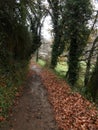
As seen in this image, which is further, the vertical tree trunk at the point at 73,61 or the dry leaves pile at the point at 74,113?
the vertical tree trunk at the point at 73,61

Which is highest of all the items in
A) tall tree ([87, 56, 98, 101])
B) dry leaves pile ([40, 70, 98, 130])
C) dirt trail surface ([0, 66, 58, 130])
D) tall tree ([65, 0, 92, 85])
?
tall tree ([65, 0, 92, 85])

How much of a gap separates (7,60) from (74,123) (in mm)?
6685

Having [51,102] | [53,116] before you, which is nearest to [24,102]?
[51,102]

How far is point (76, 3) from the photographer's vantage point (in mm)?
16406

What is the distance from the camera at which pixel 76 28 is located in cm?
1680

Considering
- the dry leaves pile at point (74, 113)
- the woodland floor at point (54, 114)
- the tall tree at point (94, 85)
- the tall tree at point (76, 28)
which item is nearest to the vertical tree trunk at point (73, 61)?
the tall tree at point (76, 28)

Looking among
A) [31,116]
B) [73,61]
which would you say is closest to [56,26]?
[73,61]

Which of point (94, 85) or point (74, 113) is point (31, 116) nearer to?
point (74, 113)

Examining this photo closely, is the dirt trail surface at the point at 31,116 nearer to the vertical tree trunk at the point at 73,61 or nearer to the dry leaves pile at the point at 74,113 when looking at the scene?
the dry leaves pile at the point at 74,113

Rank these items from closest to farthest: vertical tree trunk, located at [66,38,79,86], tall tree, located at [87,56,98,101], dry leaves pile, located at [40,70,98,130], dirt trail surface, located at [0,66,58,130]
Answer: dry leaves pile, located at [40,70,98,130]
dirt trail surface, located at [0,66,58,130]
tall tree, located at [87,56,98,101]
vertical tree trunk, located at [66,38,79,86]

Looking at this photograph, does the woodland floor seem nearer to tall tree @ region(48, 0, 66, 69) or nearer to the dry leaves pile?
the dry leaves pile

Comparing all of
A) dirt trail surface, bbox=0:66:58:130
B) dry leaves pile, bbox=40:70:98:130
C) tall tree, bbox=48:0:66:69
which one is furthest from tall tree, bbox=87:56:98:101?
tall tree, bbox=48:0:66:69

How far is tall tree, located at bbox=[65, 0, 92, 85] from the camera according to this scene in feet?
54.5

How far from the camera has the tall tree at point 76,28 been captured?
54.5 feet
